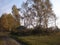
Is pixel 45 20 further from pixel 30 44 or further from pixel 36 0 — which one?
pixel 30 44

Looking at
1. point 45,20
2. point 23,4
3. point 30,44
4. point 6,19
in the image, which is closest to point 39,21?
point 45,20

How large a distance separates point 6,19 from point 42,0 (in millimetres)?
28849

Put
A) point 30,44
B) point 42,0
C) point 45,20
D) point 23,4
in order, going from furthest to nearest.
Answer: point 23,4
point 42,0
point 45,20
point 30,44

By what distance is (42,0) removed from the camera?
5144 centimetres

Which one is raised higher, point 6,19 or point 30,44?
point 6,19

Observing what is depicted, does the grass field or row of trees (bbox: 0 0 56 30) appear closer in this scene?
the grass field

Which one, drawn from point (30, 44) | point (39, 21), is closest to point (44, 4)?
point (39, 21)

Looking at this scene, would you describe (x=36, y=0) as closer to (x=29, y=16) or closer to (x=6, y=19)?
(x=29, y=16)

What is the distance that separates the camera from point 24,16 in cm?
5584

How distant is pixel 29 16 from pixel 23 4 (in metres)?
4.14

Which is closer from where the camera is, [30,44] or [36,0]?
[30,44]

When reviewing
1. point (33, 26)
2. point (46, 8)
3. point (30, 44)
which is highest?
point (46, 8)

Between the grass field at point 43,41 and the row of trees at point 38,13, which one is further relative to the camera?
the row of trees at point 38,13

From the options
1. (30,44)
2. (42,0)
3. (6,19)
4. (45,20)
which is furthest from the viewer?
(6,19)
